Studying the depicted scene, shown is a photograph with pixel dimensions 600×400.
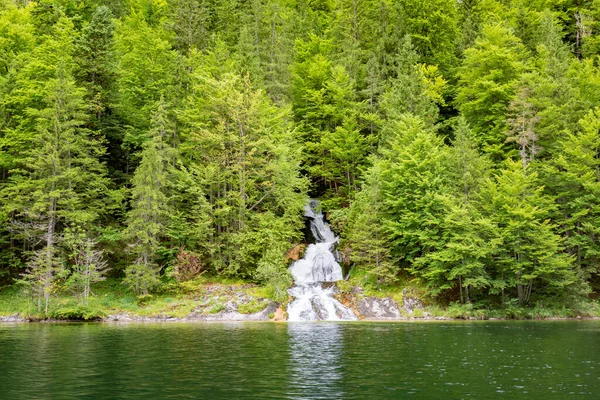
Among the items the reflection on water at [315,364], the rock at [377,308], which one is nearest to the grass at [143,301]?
the rock at [377,308]

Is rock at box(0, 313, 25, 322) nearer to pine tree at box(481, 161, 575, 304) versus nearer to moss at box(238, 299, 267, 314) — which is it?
moss at box(238, 299, 267, 314)

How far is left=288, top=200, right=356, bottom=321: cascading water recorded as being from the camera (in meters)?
35.8

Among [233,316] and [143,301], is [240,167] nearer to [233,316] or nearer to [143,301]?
[233,316]

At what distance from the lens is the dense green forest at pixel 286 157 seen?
36406 millimetres

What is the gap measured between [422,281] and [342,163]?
624 inches

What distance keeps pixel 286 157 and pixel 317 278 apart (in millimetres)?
11956

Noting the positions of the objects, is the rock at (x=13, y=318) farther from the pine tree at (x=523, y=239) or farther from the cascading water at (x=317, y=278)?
the pine tree at (x=523, y=239)

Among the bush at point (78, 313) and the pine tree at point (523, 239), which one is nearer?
the bush at point (78, 313)

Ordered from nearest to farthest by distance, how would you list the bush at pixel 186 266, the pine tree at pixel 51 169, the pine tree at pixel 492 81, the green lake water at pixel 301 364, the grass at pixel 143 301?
the green lake water at pixel 301 364, the grass at pixel 143 301, the pine tree at pixel 51 169, the bush at pixel 186 266, the pine tree at pixel 492 81

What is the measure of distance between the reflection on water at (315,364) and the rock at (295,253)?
1642 cm

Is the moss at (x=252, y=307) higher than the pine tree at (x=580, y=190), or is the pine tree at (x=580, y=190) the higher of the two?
the pine tree at (x=580, y=190)

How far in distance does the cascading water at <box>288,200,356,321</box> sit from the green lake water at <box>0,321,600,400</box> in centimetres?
994

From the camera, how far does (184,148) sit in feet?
144

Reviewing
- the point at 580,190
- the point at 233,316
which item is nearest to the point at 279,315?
the point at 233,316
